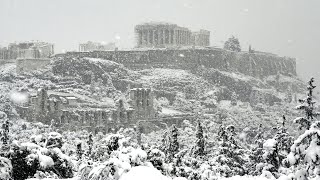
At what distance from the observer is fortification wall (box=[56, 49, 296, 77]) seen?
114 metres

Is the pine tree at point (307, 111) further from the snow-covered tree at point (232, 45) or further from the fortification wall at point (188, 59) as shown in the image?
the snow-covered tree at point (232, 45)

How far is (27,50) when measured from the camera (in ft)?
360

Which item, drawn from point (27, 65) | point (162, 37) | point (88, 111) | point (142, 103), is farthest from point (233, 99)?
point (27, 65)

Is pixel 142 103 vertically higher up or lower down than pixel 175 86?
lower down

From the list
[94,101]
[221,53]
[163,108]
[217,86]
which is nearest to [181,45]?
[221,53]

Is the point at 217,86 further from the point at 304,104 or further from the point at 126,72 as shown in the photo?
the point at 304,104

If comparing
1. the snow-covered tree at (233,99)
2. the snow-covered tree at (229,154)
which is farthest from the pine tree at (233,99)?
the snow-covered tree at (229,154)

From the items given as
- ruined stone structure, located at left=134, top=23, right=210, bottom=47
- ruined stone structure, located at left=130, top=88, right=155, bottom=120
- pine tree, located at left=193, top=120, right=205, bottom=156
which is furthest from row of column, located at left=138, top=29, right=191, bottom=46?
pine tree, located at left=193, top=120, right=205, bottom=156

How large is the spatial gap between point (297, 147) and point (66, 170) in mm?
7784

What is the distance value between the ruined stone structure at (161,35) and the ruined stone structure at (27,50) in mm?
26063

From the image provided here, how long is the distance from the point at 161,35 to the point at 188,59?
14789mm

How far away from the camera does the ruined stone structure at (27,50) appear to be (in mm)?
108188

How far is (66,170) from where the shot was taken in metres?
17.7

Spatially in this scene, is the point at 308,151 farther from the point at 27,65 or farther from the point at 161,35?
the point at 161,35
